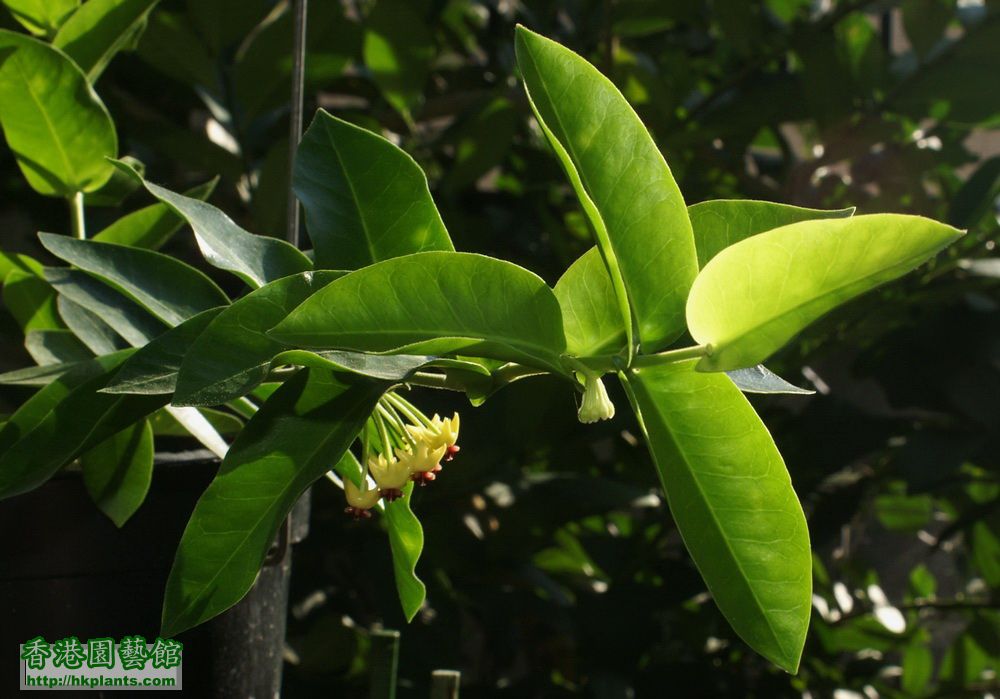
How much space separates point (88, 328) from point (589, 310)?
222 millimetres

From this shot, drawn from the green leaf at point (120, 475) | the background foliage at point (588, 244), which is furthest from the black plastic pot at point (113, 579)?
the background foliage at point (588, 244)

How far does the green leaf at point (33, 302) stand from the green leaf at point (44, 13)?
97 millimetres

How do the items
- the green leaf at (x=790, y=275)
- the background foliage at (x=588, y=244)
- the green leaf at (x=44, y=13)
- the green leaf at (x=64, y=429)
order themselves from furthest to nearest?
the background foliage at (x=588, y=244), the green leaf at (x=44, y=13), the green leaf at (x=64, y=429), the green leaf at (x=790, y=275)

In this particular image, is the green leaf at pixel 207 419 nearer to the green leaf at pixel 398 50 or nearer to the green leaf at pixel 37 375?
the green leaf at pixel 37 375

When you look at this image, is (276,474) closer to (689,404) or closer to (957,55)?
(689,404)

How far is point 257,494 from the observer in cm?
25

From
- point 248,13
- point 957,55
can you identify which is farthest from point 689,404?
point 957,55

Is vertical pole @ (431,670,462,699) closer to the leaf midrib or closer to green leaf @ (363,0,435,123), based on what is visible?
the leaf midrib

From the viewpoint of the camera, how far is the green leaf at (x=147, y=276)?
30 centimetres

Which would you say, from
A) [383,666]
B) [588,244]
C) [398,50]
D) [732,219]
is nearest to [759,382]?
[732,219]

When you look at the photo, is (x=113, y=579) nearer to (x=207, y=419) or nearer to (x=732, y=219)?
(x=207, y=419)

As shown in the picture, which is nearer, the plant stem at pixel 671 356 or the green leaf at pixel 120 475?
the plant stem at pixel 671 356

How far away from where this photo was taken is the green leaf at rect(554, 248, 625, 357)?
24 centimetres

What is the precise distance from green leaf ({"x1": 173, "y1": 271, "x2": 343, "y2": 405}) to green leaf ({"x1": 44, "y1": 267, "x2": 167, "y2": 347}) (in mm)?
117
